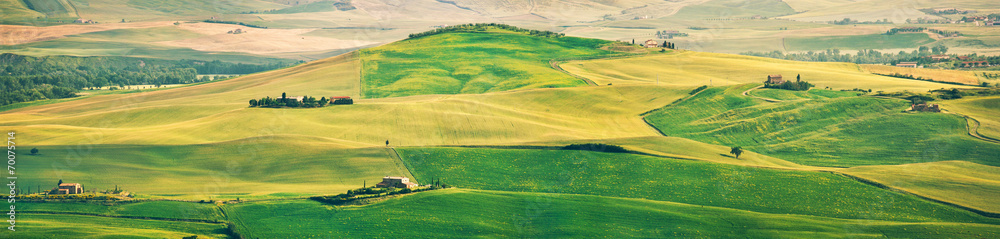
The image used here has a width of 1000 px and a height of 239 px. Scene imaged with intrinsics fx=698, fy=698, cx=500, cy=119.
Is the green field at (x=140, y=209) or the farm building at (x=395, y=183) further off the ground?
the farm building at (x=395, y=183)

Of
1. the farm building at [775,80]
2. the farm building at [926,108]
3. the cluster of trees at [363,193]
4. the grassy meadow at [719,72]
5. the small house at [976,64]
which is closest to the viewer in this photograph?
the cluster of trees at [363,193]

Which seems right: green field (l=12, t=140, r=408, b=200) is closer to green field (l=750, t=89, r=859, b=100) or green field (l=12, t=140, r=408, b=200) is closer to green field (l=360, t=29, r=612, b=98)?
green field (l=360, t=29, r=612, b=98)

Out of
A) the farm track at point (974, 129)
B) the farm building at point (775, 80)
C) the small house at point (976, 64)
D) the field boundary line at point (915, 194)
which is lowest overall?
the field boundary line at point (915, 194)

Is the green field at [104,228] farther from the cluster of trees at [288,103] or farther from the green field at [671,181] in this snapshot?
the cluster of trees at [288,103]

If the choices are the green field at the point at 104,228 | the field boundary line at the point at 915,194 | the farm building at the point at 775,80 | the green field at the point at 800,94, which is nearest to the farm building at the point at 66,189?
the green field at the point at 104,228

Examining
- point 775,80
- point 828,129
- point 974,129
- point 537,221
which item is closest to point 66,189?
point 537,221

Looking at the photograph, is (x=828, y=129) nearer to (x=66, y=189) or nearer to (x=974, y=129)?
(x=974, y=129)
